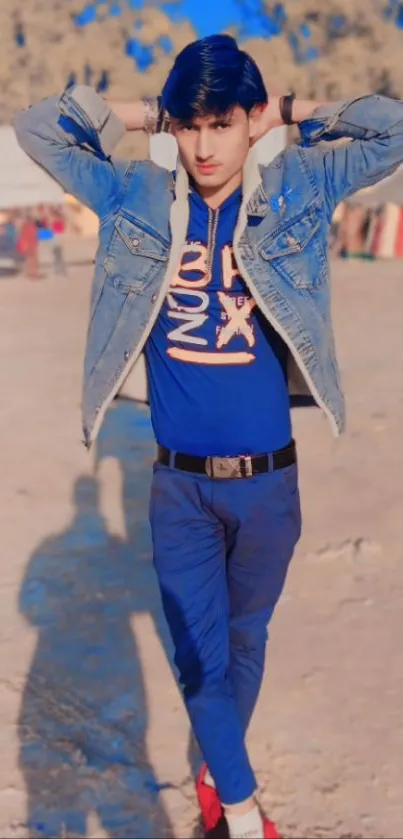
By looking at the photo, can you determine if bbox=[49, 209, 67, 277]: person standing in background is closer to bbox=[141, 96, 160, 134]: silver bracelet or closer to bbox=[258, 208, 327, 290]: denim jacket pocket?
bbox=[141, 96, 160, 134]: silver bracelet

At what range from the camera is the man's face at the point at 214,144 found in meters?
2.21

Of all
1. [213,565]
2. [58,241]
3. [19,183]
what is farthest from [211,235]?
[19,183]

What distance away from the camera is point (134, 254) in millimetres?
2389

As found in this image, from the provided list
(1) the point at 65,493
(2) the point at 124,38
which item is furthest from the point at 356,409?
(2) the point at 124,38

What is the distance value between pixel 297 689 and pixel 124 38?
217 feet

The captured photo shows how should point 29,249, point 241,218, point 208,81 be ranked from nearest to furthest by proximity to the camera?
point 208,81, point 241,218, point 29,249

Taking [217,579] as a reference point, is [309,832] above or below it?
below

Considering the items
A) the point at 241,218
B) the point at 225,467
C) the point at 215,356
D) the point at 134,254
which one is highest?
the point at 241,218

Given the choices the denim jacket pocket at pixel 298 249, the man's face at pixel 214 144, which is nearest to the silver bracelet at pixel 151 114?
the man's face at pixel 214 144

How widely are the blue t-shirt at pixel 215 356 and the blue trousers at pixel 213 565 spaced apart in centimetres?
10

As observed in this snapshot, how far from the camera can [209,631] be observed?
8.02 feet

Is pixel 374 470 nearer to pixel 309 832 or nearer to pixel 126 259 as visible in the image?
pixel 309 832

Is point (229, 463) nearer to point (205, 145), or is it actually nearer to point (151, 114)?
point (205, 145)

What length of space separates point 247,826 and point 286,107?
182 centimetres
